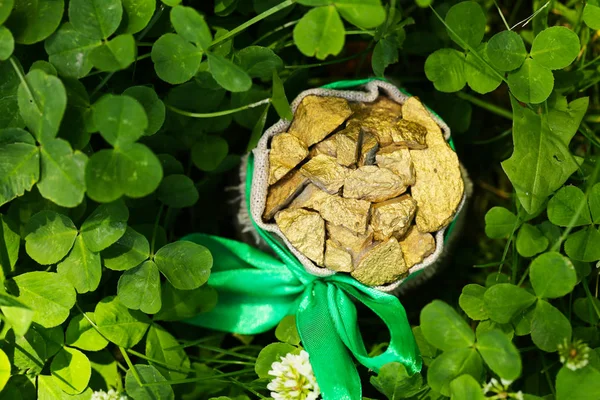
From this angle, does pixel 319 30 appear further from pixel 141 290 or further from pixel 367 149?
pixel 141 290

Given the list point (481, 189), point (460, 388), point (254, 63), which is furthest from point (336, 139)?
point (481, 189)

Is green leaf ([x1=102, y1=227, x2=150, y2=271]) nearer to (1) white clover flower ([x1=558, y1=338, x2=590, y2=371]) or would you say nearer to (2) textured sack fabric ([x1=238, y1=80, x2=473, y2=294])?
(2) textured sack fabric ([x1=238, y1=80, x2=473, y2=294])

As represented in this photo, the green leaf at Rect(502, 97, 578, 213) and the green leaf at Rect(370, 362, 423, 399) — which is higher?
the green leaf at Rect(502, 97, 578, 213)

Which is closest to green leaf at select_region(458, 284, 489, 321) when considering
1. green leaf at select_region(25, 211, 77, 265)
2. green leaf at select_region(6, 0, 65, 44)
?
green leaf at select_region(25, 211, 77, 265)

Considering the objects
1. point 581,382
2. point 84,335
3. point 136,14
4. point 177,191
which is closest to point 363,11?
point 136,14

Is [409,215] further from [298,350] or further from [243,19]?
[243,19]

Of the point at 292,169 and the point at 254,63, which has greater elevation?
the point at 254,63
